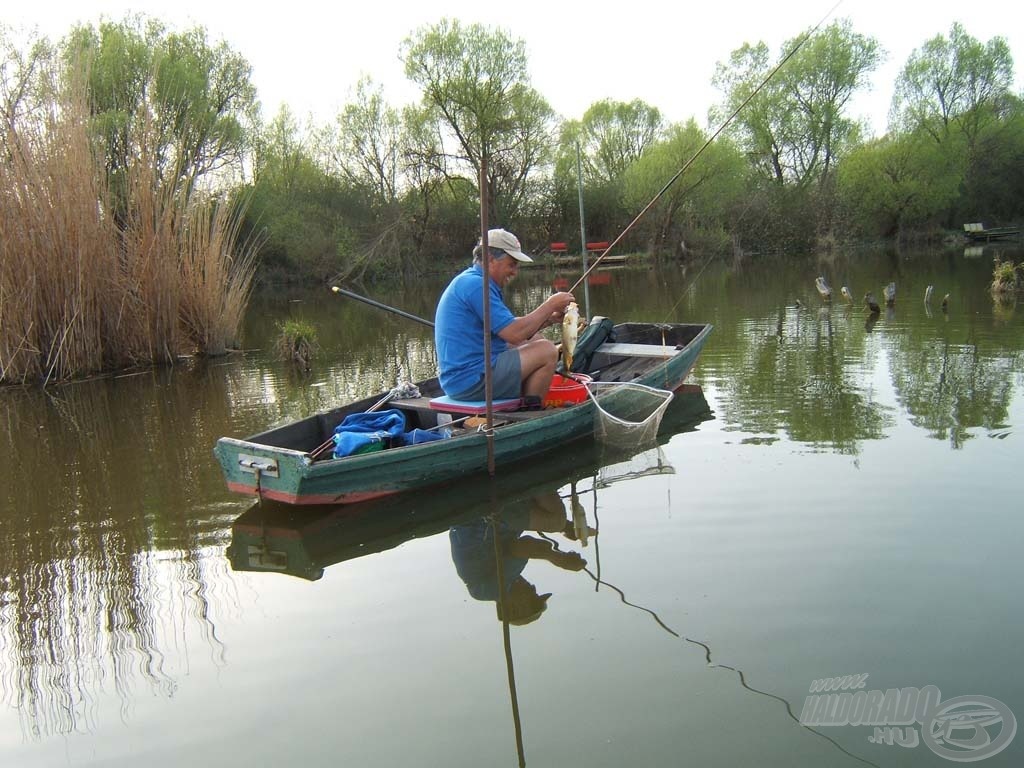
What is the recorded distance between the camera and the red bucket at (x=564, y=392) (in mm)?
6746

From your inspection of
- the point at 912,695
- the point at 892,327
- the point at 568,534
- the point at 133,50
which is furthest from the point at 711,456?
the point at 133,50

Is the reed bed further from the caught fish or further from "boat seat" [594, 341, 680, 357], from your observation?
the caught fish

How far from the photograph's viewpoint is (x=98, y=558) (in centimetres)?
484

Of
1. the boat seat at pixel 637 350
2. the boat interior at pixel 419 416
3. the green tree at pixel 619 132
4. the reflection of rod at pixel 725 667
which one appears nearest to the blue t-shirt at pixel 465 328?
the boat interior at pixel 419 416

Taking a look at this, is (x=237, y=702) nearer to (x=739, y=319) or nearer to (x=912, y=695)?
(x=912, y=695)

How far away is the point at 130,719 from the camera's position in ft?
10.7

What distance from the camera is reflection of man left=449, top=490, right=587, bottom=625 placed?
4.05m

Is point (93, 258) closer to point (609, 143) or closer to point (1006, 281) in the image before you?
point (1006, 281)

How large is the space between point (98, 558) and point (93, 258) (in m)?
6.45

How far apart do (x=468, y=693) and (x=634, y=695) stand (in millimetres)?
664

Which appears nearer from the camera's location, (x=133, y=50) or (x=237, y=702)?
(x=237, y=702)

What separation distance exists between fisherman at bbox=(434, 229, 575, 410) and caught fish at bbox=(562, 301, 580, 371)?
12.1 inches

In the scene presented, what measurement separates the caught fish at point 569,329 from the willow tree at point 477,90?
27.6m

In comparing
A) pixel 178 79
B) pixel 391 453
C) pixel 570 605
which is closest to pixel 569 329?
pixel 391 453
